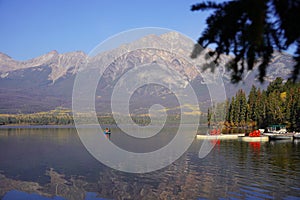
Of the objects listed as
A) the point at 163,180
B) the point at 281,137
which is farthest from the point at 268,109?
the point at 163,180

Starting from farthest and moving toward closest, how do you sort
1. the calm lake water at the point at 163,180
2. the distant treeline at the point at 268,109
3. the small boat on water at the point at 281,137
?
the distant treeline at the point at 268,109 < the small boat on water at the point at 281,137 < the calm lake water at the point at 163,180

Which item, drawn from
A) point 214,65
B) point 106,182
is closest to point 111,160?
point 106,182

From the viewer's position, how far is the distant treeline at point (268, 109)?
88.4 meters

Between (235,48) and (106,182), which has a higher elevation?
(235,48)

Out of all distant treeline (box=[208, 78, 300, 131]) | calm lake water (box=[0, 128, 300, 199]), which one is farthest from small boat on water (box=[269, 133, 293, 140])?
calm lake water (box=[0, 128, 300, 199])

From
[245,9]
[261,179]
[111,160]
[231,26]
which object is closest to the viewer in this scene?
[245,9]

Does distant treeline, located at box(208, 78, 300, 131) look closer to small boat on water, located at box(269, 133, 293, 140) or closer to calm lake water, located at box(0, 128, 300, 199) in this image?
small boat on water, located at box(269, 133, 293, 140)

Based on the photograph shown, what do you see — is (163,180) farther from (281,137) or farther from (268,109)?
(268,109)

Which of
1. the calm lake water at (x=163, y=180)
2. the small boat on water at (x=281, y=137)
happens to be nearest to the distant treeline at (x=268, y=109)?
the small boat on water at (x=281, y=137)

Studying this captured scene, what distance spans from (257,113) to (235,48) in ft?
376

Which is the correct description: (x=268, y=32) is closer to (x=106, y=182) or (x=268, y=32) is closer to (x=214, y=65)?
(x=214, y=65)

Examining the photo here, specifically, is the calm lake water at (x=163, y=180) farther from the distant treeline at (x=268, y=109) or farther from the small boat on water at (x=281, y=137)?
the distant treeline at (x=268, y=109)

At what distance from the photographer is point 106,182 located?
1082 inches

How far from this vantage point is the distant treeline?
88.4 m
